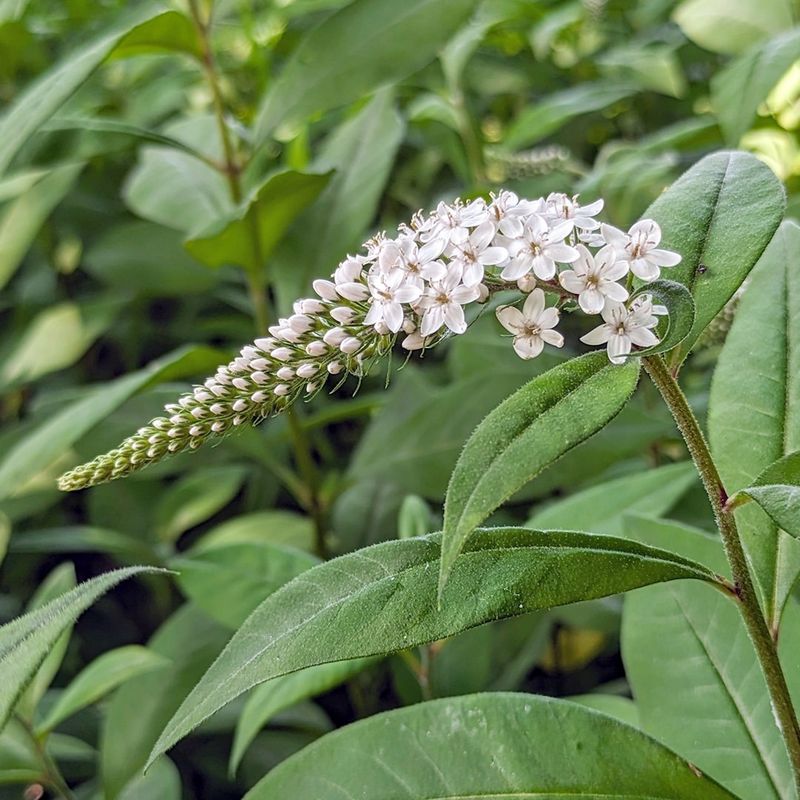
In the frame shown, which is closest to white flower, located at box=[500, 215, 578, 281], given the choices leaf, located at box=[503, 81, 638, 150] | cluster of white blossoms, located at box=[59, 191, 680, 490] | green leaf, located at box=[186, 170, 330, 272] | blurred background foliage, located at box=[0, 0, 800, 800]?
cluster of white blossoms, located at box=[59, 191, 680, 490]

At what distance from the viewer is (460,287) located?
551 mm

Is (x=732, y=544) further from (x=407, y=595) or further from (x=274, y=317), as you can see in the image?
(x=274, y=317)

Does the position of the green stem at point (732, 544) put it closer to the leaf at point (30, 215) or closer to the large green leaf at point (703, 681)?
the large green leaf at point (703, 681)

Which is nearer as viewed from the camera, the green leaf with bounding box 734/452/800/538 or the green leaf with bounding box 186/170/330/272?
the green leaf with bounding box 734/452/800/538

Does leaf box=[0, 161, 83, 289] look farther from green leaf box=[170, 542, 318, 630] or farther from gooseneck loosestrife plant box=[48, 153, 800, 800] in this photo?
gooseneck loosestrife plant box=[48, 153, 800, 800]

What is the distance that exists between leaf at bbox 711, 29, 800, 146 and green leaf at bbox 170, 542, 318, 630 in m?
0.65

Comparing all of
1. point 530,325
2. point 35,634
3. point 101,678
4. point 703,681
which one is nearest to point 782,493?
point 530,325

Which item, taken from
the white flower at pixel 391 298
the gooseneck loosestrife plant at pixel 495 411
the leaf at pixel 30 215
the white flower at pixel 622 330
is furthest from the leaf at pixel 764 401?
the leaf at pixel 30 215

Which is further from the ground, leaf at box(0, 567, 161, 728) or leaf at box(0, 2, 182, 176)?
leaf at box(0, 2, 182, 176)

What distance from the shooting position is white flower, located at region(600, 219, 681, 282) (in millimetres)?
538

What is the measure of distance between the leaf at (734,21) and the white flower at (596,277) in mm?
914

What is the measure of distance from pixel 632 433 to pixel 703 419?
126 mm

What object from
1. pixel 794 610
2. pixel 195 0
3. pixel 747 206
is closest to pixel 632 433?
pixel 794 610

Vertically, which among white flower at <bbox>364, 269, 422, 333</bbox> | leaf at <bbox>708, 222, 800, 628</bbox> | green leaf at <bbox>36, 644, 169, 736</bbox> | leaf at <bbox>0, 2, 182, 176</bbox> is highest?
leaf at <bbox>0, 2, 182, 176</bbox>
